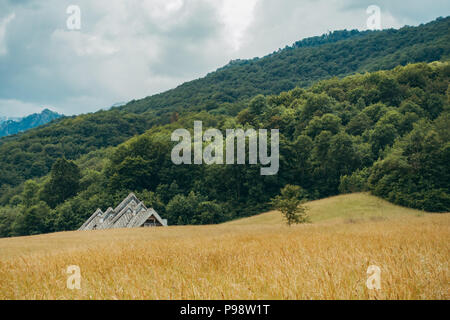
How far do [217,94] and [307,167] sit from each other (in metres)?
85.4

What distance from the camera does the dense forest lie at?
176ft

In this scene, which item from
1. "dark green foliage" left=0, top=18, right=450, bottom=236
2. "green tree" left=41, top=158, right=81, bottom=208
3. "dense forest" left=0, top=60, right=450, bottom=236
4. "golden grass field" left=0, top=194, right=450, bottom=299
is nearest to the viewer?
"golden grass field" left=0, top=194, right=450, bottom=299

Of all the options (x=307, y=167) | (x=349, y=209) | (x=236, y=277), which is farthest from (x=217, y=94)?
(x=236, y=277)

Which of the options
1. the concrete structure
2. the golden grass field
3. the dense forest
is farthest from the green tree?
the golden grass field

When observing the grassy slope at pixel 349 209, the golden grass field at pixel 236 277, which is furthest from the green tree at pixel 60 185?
the golden grass field at pixel 236 277

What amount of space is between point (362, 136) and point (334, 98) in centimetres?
2130

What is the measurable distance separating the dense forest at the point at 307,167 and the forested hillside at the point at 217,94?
110 feet

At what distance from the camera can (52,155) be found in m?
115

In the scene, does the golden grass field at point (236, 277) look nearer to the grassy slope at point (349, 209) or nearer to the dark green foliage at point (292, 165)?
the grassy slope at point (349, 209)

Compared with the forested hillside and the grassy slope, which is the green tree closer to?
the forested hillside

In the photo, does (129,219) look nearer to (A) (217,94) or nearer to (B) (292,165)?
(B) (292,165)

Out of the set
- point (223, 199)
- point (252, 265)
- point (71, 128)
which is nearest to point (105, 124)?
point (71, 128)

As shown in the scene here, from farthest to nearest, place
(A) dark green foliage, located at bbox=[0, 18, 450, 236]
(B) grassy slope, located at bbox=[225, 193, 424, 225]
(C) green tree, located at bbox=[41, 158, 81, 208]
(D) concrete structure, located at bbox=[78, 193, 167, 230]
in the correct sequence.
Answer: (C) green tree, located at bbox=[41, 158, 81, 208] → (A) dark green foliage, located at bbox=[0, 18, 450, 236] → (B) grassy slope, located at bbox=[225, 193, 424, 225] → (D) concrete structure, located at bbox=[78, 193, 167, 230]

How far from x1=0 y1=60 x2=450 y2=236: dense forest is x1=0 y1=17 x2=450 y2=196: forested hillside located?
110 feet
